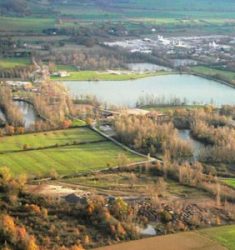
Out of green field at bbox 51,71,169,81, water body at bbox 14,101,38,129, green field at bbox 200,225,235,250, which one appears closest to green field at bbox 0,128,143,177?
water body at bbox 14,101,38,129

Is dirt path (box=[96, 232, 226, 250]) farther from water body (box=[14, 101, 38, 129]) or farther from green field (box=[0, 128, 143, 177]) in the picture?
water body (box=[14, 101, 38, 129])

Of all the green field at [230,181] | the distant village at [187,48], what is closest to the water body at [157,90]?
the distant village at [187,48]

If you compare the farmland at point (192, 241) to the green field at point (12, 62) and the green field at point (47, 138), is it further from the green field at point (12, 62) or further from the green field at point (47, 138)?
the green field at point (12, 62)

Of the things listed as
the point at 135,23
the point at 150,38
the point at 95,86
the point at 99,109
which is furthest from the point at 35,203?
the point at 135,23

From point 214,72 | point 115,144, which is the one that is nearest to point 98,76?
point 214,72

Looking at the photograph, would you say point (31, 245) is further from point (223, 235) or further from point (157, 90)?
point (157, 90)

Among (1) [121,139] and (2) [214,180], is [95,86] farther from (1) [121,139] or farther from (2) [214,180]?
(2) [214,180]
